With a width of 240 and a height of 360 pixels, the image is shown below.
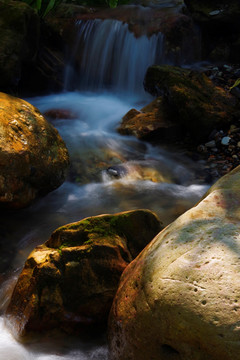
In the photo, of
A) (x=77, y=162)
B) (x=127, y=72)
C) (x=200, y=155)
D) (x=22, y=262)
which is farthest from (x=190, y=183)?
(x=127, y=72)

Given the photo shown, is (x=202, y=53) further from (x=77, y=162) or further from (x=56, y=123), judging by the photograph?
(x=77, y=162)

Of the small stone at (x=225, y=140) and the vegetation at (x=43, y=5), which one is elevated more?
the vegetation at (x=43, y=5)

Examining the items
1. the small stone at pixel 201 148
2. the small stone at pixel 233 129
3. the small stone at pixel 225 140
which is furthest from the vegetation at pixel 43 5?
the small stone at pixel 225 140

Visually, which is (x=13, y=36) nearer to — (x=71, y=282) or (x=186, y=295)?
(x=71, y=282)

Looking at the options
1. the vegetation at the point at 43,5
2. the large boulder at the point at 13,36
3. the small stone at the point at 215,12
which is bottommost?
the large boulder at the point at 13,36

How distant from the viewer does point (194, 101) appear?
254 inches

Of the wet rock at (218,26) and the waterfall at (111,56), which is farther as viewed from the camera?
the waterfall at (111,56)

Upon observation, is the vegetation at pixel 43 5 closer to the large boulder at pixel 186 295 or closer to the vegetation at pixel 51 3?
the vegetation at pixel 51 3

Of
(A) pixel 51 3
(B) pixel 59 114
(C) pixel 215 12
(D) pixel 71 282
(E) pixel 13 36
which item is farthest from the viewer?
(A) pixel 51 3

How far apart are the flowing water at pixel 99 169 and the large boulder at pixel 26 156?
0.29 m

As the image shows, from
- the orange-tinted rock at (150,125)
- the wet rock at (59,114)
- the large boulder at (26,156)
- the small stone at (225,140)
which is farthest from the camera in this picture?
the wet rock at (59,114)

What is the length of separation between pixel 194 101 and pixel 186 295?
5.22m

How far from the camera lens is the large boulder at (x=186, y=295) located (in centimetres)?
171

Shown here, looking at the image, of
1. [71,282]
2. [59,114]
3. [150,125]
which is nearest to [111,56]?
[59,114]
